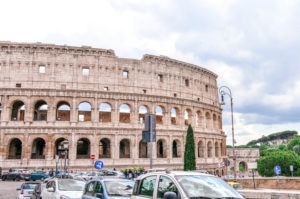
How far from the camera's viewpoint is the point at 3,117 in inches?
1356

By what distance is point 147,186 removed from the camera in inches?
252

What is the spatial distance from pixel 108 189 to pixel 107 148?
3105 centimetres

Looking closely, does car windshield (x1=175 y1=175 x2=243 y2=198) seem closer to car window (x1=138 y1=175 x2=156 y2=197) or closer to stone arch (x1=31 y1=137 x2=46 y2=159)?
car window (x1=138 y1=175 x2=156 y2=197)

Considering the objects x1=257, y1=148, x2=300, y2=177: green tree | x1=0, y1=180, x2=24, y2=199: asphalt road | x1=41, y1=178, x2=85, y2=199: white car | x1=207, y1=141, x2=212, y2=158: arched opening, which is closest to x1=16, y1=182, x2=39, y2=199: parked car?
x1=41, y1=178, x2=85, y2=199: white car

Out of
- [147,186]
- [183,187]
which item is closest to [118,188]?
[147,186]

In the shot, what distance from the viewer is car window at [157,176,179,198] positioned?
5.57m

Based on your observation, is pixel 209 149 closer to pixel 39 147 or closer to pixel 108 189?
pixel 39 147

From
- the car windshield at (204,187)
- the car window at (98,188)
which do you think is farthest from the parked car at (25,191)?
the car windshield at (204,187)

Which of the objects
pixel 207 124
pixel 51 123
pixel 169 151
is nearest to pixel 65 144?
pixel 51 123

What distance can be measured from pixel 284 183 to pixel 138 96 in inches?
821

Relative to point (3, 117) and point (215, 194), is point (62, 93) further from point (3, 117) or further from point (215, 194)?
point (215, 194)

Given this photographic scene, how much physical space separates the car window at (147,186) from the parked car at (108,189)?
55.1 inches

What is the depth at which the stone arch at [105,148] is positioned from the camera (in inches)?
A: 1483

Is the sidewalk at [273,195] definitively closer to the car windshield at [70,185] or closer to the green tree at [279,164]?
the car windshield at [70,185]
